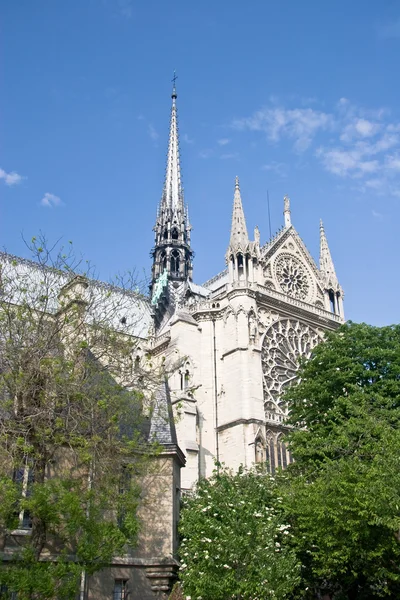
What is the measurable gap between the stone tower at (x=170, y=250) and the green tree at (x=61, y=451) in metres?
30.3

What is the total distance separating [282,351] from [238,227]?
7810mm

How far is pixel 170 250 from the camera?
5356 cm

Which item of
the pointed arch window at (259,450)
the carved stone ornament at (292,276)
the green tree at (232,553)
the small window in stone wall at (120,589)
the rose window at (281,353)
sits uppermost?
the carved stone ornament at (292,276)

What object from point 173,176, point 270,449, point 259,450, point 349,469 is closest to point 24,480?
point 349,469

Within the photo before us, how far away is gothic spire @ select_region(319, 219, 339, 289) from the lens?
A: 146 ft

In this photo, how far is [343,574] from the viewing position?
20.8 meters

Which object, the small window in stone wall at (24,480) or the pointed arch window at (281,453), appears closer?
the small window in stone wall at (24,480)

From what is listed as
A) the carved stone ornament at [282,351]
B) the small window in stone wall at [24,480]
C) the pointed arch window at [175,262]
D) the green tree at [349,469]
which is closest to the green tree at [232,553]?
the green tree at [349,469]

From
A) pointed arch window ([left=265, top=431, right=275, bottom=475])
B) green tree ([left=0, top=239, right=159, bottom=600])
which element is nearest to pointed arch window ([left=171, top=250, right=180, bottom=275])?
pointed arch window ([left=265, top=431, right=275, bottom=475])

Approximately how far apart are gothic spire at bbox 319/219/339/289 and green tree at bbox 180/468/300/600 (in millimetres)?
26599

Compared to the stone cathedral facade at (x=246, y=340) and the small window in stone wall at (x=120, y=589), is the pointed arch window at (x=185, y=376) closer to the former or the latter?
the stone cathedral facade at (x=246, y=340)

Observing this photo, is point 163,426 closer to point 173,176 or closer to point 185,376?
point 185,376

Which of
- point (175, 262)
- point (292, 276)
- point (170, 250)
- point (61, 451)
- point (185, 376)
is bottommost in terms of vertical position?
point (61, 451)

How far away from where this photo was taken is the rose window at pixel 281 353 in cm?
3700
